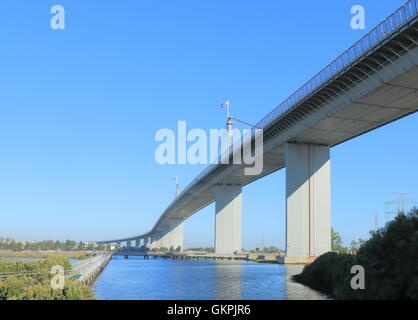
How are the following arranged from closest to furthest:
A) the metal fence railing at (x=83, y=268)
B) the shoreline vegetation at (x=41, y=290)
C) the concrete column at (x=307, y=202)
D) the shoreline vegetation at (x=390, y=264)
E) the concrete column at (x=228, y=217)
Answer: the shoreline vegetation at (x=41, y=290)
the shoreline vegetation at (x=390, y=264)
the metal fence railing at (x=83, y=268)
the concrete column at (x=307, y=202)
the concrete column at (x=228, y=217)

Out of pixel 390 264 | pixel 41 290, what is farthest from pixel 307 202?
pixel 41 290

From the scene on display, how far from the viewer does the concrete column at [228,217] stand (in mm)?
116625

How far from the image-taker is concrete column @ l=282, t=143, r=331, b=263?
69.0m

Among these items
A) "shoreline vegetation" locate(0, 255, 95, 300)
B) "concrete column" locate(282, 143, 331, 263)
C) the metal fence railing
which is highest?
"concrete column" locate(282, 143, 331, 263)

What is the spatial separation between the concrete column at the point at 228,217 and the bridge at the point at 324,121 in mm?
8367

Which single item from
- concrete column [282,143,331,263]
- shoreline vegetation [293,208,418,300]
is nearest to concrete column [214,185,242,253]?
concrete column [282,143,331,263]

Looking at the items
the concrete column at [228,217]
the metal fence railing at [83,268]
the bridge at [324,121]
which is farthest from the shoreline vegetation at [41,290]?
the concrete column at [228,217]

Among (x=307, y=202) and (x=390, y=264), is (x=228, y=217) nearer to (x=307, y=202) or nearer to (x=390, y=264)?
(x=307, y=202)

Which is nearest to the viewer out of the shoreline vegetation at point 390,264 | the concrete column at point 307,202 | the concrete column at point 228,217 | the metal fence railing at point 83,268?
the shoreline vegetation at point 390,264

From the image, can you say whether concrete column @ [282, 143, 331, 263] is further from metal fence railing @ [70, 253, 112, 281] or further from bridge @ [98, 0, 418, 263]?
metal fence railing @ [70, 253, 112, 281]

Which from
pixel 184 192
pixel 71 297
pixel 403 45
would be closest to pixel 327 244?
pixel 403 45

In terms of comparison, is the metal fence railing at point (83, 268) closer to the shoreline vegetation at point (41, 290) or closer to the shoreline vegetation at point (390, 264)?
the shoreline vegetation at point (41, 290)

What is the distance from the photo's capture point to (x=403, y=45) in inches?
1602
